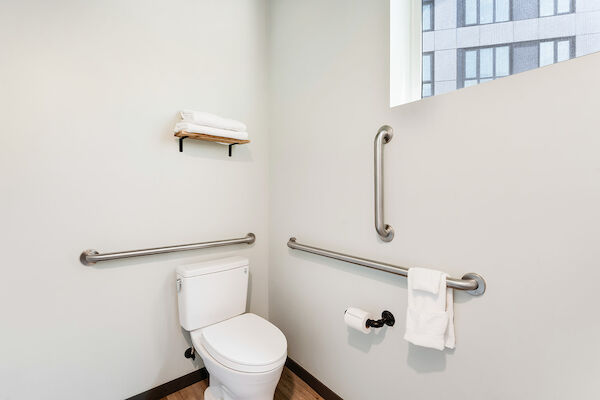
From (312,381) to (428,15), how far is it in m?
1.92

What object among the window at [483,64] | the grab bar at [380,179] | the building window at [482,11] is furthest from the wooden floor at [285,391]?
the building window at [482,11]

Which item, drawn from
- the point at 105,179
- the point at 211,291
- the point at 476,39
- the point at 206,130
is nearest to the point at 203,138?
the point at 206,130

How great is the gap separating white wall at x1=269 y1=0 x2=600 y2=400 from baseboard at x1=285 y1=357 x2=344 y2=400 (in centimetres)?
5

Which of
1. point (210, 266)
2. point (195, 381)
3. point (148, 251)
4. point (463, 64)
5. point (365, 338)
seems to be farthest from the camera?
point (195, 381)

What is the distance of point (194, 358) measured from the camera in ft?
5.34

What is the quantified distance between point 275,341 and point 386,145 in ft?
3.43

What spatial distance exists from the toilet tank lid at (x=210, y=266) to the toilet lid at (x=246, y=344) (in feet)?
0.94

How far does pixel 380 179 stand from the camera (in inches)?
46.2

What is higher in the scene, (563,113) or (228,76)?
(228,76)

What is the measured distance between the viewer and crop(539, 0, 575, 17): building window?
0.82 m

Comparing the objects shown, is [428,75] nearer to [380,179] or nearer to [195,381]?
[380,179]

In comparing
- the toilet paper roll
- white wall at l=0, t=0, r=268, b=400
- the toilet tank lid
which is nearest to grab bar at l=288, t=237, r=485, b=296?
the toilet paper roll

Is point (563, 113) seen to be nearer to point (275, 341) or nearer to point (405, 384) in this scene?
point (405, 384)

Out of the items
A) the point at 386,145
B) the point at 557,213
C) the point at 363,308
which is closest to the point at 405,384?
the point at 363,308
